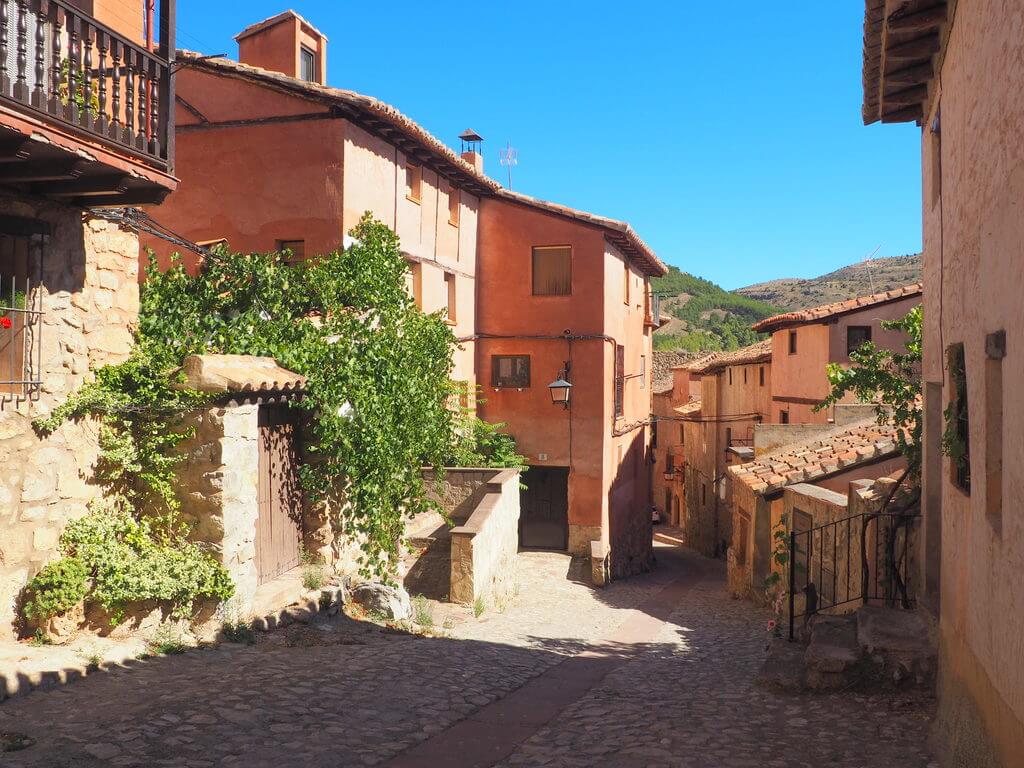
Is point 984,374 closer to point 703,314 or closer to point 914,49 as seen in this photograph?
point 914,49

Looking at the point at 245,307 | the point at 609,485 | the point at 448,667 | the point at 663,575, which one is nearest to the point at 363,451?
the point at 245,307

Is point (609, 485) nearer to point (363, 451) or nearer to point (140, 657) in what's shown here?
point (363, 451)

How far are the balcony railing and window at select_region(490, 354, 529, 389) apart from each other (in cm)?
1292

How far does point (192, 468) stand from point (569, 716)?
4030mm

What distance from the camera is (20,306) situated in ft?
23.3

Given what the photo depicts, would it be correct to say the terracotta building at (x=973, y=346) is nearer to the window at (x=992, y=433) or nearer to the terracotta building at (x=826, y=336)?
the window at (x=992, y=433)

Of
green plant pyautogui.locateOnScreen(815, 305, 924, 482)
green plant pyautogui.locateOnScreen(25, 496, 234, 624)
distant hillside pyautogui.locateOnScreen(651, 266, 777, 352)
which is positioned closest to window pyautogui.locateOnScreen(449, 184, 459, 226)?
green plant pyautogui.locateOnScreen(815, 305, 924, 482)

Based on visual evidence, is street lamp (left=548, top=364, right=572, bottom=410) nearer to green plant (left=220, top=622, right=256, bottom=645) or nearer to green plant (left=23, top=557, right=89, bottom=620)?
green plant (left=220, top=622, right=256, bottom=645)

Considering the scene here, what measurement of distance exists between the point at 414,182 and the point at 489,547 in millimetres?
7758

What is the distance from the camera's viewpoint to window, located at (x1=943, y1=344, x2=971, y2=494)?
20.4 ft

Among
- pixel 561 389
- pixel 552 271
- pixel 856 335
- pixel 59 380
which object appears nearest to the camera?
pixel 59 380

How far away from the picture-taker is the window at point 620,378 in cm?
2170

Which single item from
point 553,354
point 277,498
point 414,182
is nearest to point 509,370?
point 553,354

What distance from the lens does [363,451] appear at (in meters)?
10.5
